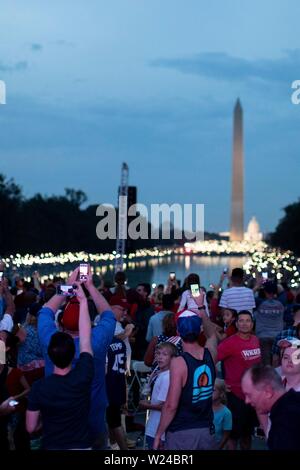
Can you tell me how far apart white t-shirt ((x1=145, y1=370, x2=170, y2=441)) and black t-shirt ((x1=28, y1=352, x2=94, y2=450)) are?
1.96m

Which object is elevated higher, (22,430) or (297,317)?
(297,317)

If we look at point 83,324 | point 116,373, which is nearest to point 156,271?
point 116,373

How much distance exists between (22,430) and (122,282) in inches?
213

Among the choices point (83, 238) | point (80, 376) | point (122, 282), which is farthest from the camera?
point (83, 238)

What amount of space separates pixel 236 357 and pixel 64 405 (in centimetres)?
327

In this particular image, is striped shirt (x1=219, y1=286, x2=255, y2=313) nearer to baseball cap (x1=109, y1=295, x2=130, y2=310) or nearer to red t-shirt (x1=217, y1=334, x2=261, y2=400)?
baseball cap (x1=109, y1=295, x2=130, y2=310)

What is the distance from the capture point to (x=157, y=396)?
26.0 feet

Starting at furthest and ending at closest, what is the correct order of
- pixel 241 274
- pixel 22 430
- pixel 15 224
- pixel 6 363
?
pixel 15 224
pixel 241 274
pixel 22 430
pixel 6 363

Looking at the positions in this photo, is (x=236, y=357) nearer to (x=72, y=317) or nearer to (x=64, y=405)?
(x=72, y=317)

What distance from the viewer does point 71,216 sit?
14338 cm

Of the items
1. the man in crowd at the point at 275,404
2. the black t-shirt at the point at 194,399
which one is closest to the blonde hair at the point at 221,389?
the black t-shirt at the point at 194,399

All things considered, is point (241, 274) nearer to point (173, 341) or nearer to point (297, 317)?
point (297, 317)

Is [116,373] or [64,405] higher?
[64,405]

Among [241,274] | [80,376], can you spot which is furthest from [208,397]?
[241,274]
